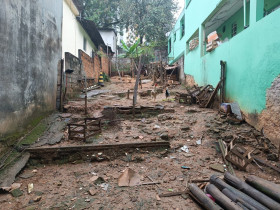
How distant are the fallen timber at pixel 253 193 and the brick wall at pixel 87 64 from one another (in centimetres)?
919

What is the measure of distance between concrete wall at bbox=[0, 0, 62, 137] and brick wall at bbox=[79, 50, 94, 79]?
13.5 ft

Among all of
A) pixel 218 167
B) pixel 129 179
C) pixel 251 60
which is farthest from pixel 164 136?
pixel 251 60

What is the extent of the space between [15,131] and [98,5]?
62.4 feet

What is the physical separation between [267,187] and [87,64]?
10.4 metres

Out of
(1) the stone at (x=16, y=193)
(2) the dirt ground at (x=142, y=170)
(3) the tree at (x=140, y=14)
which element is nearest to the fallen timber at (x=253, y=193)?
(2) the dirt ground at (x=142, y=170)

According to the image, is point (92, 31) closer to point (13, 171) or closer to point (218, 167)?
point (13, 171)

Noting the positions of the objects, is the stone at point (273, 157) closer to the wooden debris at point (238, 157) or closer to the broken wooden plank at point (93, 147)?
the wooden debris at point (238, 157)

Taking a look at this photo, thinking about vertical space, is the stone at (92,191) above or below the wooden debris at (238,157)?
below

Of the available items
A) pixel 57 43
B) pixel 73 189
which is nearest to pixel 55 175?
pixel 73 189

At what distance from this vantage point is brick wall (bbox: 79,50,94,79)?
393 inches

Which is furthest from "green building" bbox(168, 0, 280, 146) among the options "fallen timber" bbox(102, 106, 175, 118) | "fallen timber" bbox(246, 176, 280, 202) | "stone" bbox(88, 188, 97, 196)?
"stone" bbox(88, 188, 97, 196)

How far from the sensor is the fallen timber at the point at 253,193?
2119mm

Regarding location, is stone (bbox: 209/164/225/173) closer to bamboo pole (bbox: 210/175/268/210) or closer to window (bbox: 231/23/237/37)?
bamboo pole (bbox: 210/175/268/210)

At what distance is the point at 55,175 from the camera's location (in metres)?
3.26
